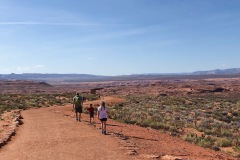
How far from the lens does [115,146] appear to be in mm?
13047

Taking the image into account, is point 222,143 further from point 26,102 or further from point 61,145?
point 26,102

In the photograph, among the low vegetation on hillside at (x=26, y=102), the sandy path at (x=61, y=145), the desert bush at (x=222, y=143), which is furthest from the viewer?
the low vegetation on hillside at (x=26, y=102)

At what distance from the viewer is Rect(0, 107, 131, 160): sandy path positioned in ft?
37.9

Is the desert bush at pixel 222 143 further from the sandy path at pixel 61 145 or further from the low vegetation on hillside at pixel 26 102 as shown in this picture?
the low vegetation on hillside at pixel 26 102

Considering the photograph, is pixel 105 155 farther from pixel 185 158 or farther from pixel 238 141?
pixel 238 141

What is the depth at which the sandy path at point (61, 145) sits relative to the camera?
11.6 meters

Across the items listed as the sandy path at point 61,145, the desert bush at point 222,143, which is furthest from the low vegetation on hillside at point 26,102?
the desert bush at point 222,143

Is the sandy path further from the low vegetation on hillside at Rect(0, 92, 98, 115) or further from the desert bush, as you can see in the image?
the low vegetation on hillside at Rect(0, 92, 98, 115)

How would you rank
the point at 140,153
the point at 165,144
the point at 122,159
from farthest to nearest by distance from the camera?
the point at 165,144 → the point at 140,153 → the point at 122,159

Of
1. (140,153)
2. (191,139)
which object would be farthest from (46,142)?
(191,139)

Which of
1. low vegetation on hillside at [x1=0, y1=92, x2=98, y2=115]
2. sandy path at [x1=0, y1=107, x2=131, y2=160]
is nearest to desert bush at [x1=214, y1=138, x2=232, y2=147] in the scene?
sandy path at [x1=0, y1=107, x2=131, y2=160]

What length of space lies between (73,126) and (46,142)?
4.50 meters

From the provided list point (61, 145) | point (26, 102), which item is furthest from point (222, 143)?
point (26, 102)

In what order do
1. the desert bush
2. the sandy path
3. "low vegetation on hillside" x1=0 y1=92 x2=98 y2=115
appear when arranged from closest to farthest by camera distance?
the sandy path < the desert bush < "low vegetation on hillside" x1=0 y1=92 x2=98 y2=115
